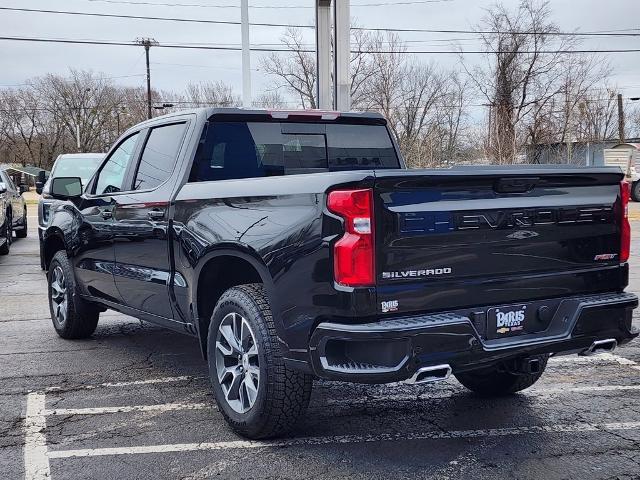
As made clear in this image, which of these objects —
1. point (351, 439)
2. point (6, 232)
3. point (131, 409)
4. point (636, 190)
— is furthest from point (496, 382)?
point (636, 190)

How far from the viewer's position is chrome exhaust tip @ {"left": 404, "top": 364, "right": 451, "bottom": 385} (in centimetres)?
349

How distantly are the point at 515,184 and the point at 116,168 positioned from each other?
356 centimetres

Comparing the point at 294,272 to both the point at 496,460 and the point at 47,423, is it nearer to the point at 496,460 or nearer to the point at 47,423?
the point at 496,460

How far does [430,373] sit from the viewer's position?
3.52 meters

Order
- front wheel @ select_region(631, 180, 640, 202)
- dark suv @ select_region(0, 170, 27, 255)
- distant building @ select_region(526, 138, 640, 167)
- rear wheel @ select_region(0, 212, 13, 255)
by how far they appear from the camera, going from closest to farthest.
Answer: dark suv @ select_region(0, 170, 27, 255)
rear wheel @ select_region(0, 212, 13, 255)
front wheel @ select_region(631, 180, 640, 202)
distant building @ select_region(526, 138, 640, 167)

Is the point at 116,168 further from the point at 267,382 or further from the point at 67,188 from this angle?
the point at 267,382

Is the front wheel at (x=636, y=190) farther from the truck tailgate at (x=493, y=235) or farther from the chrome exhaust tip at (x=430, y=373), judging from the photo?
the chrome exhaust tip at (x=430, y=373)

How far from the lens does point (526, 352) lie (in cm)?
378

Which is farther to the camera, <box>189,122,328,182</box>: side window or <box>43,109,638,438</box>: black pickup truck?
<box>189,122,328,182</box>: side window

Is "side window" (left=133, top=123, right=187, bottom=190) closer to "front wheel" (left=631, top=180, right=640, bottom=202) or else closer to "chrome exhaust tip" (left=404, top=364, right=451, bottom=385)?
"chrome exhaust tip" (left=404, top=364, right=451, bottom=385)

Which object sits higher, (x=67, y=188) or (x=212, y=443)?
(x=67, y=188)

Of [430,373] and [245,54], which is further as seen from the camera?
[245,54]

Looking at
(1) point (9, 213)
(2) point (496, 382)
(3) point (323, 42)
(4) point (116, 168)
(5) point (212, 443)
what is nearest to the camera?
(5) point (212, 443)

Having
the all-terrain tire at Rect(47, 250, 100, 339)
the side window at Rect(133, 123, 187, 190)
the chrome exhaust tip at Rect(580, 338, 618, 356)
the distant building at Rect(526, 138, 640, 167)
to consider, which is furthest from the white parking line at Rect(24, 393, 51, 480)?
the distant building at Rect(526, 138, 640, 167)
